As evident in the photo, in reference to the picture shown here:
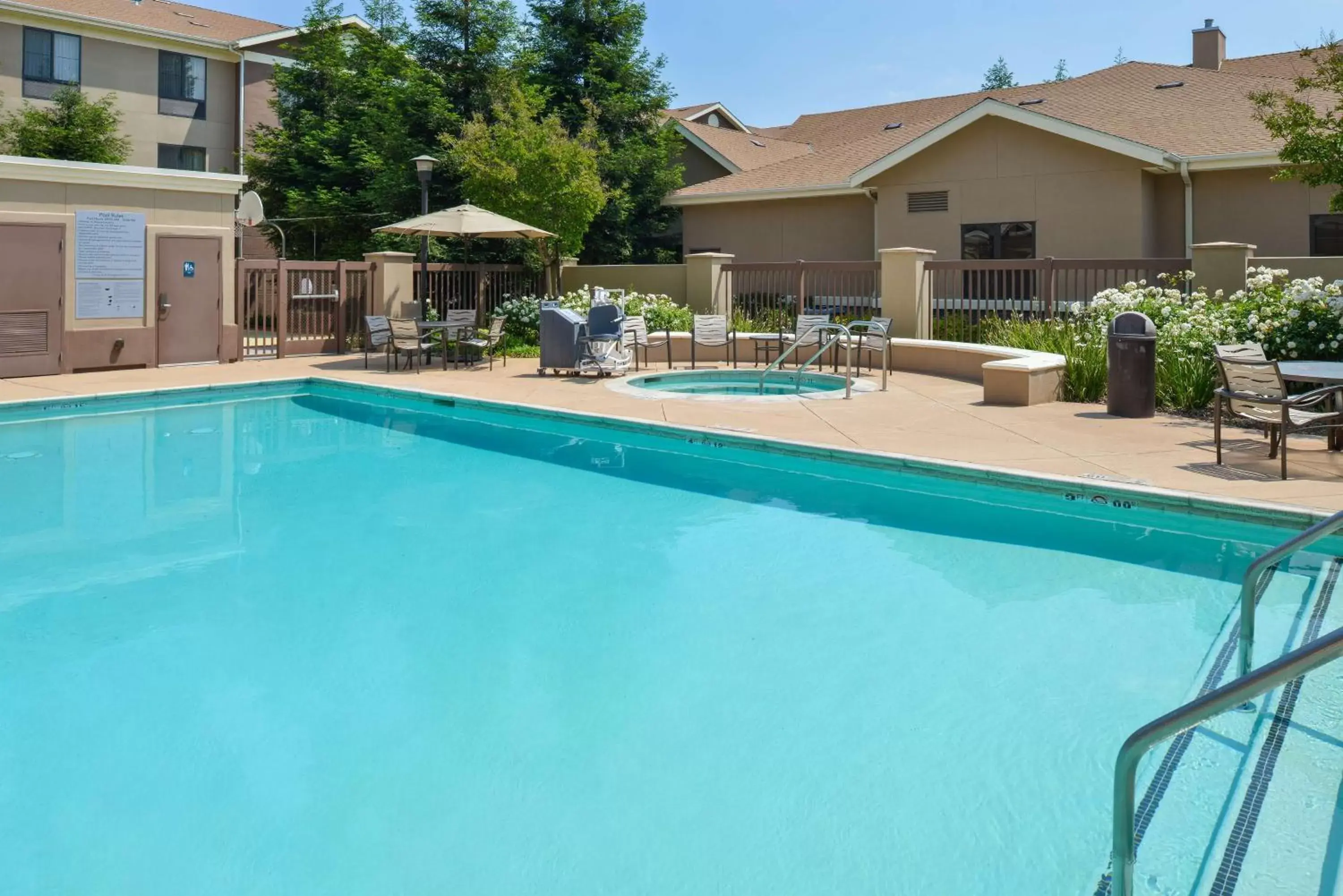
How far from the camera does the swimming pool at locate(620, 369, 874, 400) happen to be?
14.0 meters

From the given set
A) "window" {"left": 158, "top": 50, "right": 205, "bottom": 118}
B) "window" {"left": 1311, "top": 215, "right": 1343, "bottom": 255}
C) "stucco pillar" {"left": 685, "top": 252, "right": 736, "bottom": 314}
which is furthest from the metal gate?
"window" {"left": 1311, "top": 215, "right": 1343, "bottom": 255}

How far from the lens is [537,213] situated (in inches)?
761

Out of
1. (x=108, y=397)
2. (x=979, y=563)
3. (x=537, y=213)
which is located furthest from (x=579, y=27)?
(x=979, y=563)

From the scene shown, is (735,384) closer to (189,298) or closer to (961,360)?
(961,360)

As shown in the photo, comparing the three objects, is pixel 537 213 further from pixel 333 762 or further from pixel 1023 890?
pixel 1023 890

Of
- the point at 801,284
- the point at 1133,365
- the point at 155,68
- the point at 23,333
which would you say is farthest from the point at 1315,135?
the point at 155,68

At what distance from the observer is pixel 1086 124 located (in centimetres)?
1847

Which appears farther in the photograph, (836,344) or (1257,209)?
(1257,209)

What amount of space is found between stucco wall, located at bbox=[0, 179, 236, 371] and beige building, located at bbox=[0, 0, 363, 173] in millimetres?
15835

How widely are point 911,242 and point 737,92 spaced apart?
1716cm

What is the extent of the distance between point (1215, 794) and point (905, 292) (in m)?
14.1

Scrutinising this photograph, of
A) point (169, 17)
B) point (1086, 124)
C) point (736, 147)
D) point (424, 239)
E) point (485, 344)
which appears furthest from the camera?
point (169, 17)

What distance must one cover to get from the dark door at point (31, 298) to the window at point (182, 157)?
1775 centimetres

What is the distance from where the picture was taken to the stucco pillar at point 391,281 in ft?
63.5
